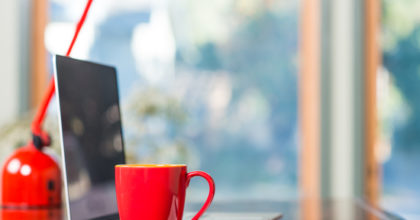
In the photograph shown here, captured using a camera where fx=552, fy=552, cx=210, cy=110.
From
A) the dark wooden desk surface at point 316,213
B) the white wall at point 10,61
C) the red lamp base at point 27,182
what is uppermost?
the white wall at point 10,61

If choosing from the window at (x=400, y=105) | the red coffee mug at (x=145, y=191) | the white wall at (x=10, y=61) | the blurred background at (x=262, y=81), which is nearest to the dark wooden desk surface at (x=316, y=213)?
the red coffee mug at (x=145, y=191)

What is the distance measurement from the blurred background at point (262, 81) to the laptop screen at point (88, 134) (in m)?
1.57

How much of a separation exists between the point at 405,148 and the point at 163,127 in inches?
47.1

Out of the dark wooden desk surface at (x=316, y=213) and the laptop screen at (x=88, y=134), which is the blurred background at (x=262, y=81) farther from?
the laptop screen at (x=88, y=134)

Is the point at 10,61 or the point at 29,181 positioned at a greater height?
the point at 10,61

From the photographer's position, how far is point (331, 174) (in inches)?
104

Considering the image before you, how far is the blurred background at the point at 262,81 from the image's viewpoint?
2.63 m

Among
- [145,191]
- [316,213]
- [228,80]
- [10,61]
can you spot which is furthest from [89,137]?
[10,61]

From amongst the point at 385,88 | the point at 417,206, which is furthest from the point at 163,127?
the point at 417,206

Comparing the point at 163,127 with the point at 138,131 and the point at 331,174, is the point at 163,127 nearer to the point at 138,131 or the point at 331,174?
the point at 138,131

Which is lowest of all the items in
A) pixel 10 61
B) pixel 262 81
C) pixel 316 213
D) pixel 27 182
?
pixel 316 213

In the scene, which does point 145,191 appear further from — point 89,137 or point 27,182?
point 27,182

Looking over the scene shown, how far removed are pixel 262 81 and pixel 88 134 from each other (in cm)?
210

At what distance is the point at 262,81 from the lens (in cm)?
283
